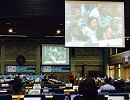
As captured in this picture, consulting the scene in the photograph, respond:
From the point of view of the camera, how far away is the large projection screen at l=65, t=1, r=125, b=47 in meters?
11.6

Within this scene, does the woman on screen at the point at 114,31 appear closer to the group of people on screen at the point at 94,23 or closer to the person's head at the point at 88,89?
the group of people on screen at the point at 94,23

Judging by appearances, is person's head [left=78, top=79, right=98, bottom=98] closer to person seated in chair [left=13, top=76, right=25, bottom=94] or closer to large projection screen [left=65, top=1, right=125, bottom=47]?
person seated in chair [left=13, top=76, right=25, bottom=94]

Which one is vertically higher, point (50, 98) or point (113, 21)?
point (113, 21)

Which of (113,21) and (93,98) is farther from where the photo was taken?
(113,21)

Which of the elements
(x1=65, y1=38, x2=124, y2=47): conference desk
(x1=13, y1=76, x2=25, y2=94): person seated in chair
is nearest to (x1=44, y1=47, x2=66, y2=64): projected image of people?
(x1=65, y1=38, x2=124, y2=47): conference desk

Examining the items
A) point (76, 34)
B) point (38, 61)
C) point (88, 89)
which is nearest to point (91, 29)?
point (76, 34)

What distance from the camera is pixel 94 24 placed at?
11.7m

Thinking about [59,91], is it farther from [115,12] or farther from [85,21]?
[115,12]

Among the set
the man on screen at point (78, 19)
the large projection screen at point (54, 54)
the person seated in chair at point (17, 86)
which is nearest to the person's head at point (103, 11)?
the man on screen at point (78, 19)

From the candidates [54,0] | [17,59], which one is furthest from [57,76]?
[54,0]

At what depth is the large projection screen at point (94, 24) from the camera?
11594 millimetres

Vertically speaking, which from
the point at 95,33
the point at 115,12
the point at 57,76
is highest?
the point at 115,12

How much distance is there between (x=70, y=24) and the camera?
11.7 meters

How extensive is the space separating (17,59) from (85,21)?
21.0m
